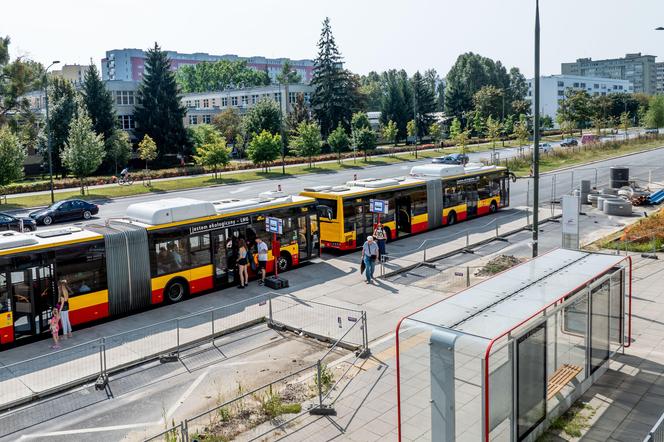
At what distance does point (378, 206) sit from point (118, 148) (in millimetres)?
45323

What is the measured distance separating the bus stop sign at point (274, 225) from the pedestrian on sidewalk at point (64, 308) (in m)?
7.27

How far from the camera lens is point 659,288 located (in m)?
18.2

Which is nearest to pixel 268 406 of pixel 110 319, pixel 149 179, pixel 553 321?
pixel 553 321

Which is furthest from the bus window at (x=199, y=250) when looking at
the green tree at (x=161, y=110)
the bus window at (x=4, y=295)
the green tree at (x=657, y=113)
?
the green tree at (x=657, y=113)

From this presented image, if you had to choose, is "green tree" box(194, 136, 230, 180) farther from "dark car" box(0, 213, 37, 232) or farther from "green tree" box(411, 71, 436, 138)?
"green tree" box(411, 71, 436, 138)

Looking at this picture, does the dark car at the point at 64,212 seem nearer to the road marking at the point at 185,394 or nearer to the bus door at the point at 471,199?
the bus door at the point at 471,199

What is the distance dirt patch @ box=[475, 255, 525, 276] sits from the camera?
21.1 m

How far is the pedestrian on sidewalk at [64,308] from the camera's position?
52.0ft

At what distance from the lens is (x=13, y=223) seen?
36688mm

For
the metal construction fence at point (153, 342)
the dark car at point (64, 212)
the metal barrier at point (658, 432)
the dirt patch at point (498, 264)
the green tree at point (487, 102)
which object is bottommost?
the metal construction fence at point (153, 342)

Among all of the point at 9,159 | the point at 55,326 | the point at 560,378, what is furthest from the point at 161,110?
the point at 560,378

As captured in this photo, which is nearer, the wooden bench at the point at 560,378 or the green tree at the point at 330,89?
the wooden bench at the point at 560,378

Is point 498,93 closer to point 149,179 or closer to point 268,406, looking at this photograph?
point 149,179

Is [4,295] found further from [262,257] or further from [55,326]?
[262,257]
